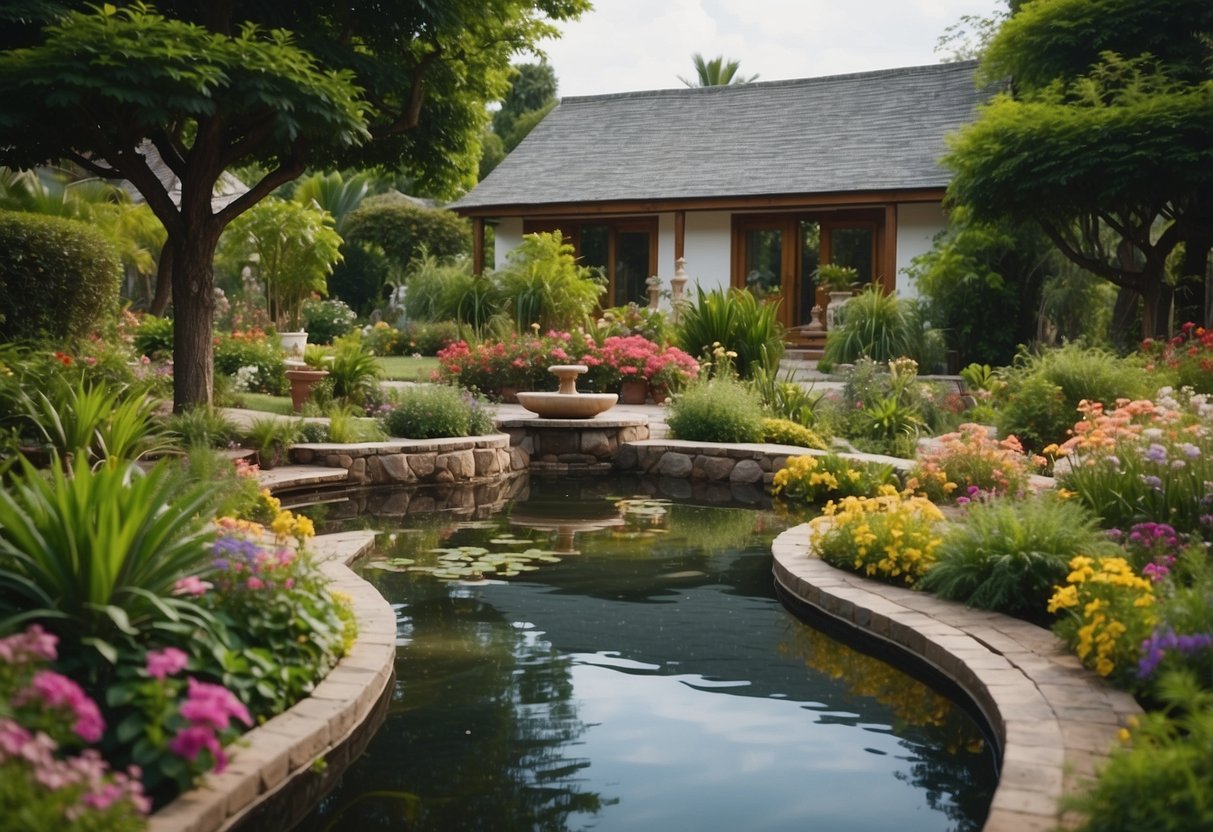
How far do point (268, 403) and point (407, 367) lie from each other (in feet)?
14.8

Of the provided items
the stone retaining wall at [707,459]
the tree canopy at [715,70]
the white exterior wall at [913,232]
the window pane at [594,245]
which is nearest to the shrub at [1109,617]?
the stone retaining wall at [707,459]

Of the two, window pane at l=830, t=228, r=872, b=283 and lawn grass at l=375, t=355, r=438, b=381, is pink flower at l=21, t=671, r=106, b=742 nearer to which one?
lawn grass at l=375, t=355, r=438, b=381

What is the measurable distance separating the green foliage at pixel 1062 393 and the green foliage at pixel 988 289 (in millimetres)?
6299

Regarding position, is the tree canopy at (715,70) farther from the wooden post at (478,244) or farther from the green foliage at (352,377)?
the green foliage at (352,377)

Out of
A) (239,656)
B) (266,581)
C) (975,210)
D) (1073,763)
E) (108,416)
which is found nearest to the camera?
(1073,763)

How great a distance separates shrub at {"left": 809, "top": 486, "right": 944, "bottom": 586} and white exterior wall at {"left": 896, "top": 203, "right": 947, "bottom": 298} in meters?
13.6

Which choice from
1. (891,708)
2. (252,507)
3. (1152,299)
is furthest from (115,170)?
(1152,299)

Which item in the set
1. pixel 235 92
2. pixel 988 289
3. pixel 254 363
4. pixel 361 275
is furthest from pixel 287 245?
pixel 361 275

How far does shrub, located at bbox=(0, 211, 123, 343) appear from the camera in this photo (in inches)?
478

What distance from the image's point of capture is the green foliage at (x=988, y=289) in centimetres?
1725

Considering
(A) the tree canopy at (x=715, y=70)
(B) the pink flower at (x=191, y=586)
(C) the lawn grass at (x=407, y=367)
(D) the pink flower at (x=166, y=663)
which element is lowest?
(D) the pink flower at (x=166, y=663)

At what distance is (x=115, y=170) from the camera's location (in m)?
11.1

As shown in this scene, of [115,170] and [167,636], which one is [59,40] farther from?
[167,636]

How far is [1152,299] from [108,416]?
11.5 metres
